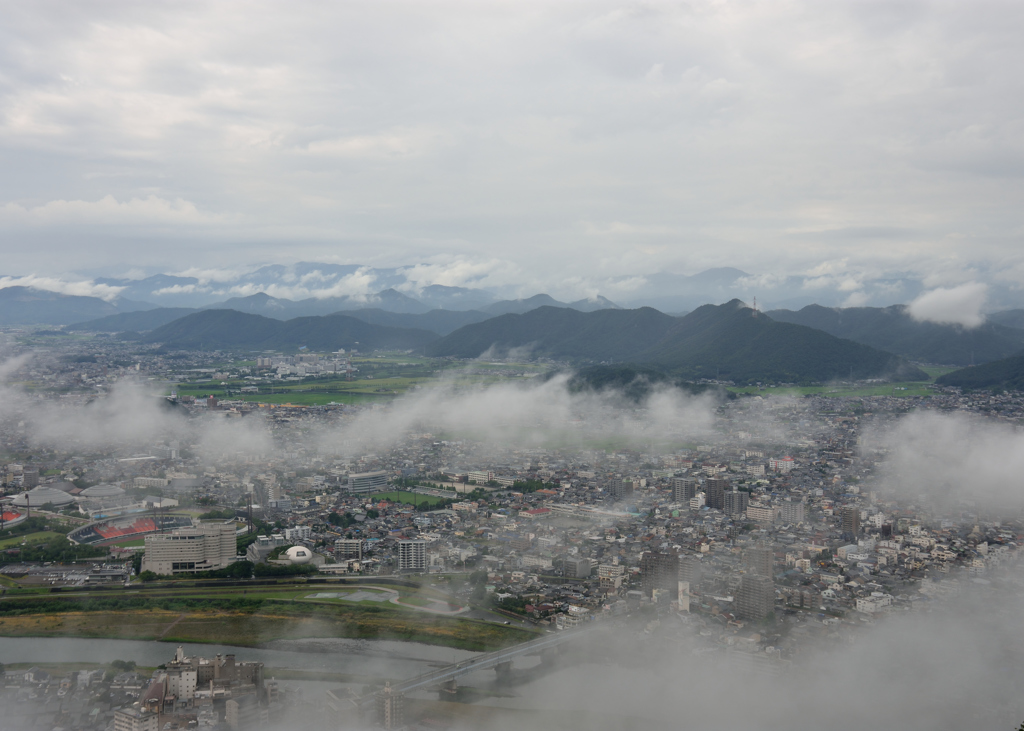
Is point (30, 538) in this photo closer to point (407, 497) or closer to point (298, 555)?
point (298, 555)

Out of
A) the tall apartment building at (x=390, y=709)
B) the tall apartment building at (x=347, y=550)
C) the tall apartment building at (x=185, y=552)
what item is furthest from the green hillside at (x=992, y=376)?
the tall apartment building at (x=390, y=709)

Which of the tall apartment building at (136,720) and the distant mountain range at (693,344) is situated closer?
the tall apartment building at (136,720)

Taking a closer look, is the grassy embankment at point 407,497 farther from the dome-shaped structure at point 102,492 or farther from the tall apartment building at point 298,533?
the dome-shaped structure at point 102,492

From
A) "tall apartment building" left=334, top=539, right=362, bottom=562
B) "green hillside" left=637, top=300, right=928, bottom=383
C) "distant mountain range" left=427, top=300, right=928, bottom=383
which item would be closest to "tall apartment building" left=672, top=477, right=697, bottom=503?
"tall apartment building" left=334, top=539, right=362, bottom=562

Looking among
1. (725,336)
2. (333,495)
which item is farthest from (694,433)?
(725,336)

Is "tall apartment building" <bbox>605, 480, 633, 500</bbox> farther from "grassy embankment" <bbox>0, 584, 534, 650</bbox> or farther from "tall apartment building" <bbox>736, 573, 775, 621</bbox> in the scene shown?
"grassy embankment" <bbox>0, 584, 534, 650</bbox>

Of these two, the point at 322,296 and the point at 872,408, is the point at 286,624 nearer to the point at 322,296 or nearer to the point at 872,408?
the point at 872,408

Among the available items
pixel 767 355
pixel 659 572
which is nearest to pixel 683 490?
pixel 659 572
